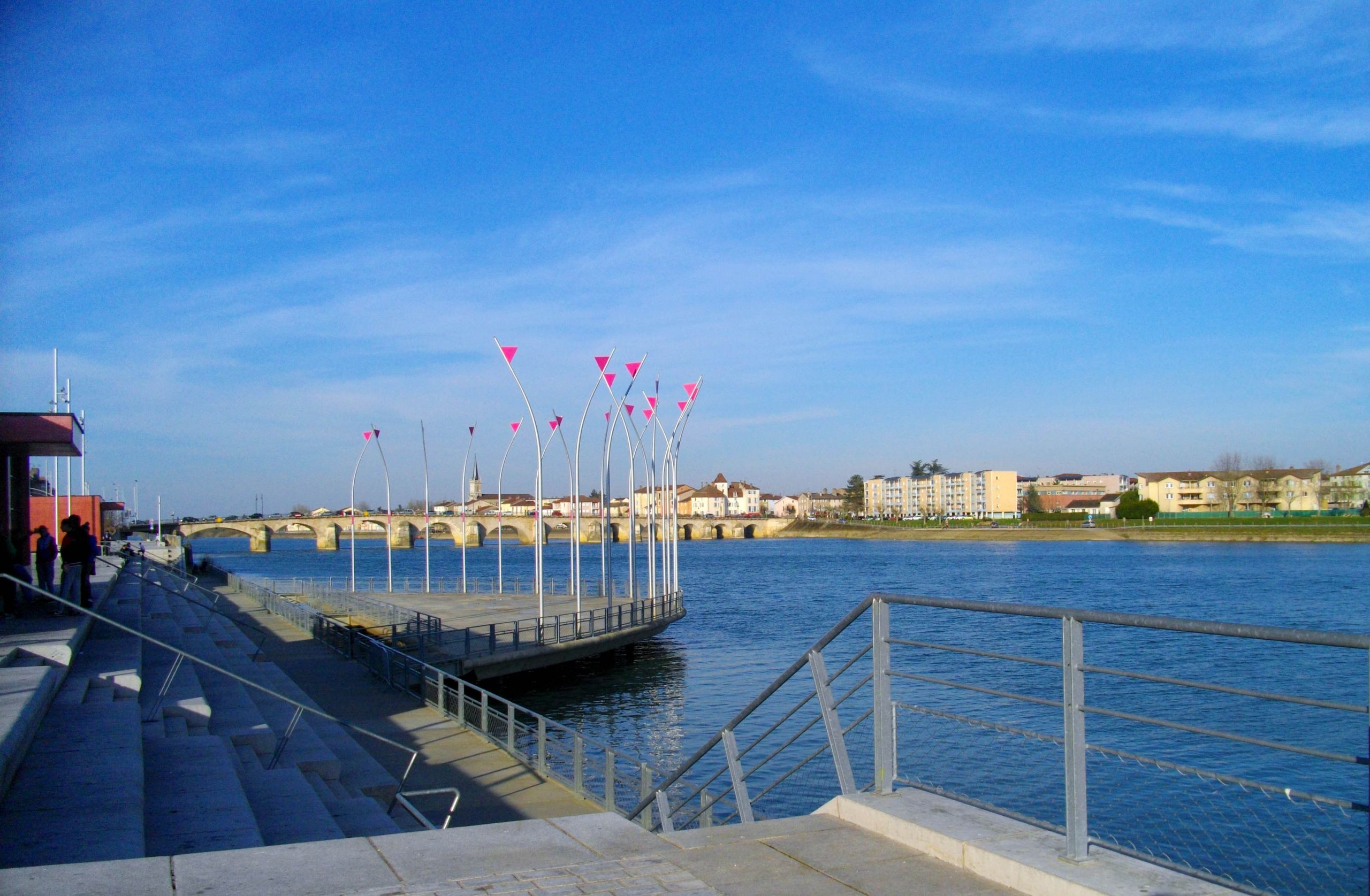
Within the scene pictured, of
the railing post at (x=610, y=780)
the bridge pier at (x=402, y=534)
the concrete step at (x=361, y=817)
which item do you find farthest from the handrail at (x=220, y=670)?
the bridge pier at (x=402, y=534)

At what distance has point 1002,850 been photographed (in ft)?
15.7

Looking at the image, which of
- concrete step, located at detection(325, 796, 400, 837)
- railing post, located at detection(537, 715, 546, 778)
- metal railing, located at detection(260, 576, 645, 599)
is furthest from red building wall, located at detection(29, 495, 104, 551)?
concrete step, located at detection(325, 796, 400, 837)

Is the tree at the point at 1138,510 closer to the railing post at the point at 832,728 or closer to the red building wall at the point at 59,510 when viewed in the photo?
the red building wall at the point at 59,510

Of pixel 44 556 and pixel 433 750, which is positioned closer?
pixel 433 750

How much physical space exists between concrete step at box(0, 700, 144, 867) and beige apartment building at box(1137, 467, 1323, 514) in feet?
556

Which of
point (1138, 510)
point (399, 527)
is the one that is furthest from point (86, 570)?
point (1138, 510)

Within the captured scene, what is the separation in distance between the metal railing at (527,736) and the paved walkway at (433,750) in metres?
0.19

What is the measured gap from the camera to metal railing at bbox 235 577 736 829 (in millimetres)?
12633

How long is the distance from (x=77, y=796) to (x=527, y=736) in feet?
53.3

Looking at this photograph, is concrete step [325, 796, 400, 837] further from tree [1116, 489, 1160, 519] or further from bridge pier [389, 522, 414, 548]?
tree [1116, 489, 1160, 519]

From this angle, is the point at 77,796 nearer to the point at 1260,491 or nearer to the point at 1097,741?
the point at 1097,741

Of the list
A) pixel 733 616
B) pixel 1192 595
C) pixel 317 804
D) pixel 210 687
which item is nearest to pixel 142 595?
pixel 210 687

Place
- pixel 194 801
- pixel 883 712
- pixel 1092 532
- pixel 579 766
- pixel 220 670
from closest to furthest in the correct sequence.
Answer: pixel 883 712 < pixel 194 801 < pixel 220 670 < pixel 579 766 < pixel 1092 532

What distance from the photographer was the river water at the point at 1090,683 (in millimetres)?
14320
